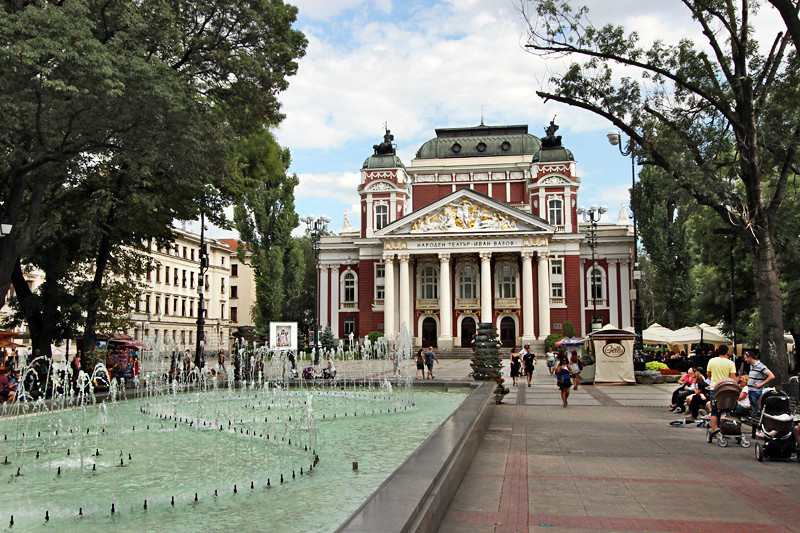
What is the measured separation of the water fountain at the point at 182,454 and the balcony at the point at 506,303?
3797 centimetres

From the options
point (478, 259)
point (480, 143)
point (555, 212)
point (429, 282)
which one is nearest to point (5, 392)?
point (478, 259)

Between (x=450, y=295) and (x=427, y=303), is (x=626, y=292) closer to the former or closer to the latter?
(x=450, y=295)

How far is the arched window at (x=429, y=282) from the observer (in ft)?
194

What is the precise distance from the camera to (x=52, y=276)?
896 inches

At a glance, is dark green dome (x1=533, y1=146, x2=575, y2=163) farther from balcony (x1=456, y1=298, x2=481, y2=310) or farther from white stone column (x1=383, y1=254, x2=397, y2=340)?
white stone column (x1=383, y1=254, x2=397, y2=340)

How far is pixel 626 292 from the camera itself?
2253 inches

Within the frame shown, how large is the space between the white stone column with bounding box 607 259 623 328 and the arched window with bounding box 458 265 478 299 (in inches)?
441

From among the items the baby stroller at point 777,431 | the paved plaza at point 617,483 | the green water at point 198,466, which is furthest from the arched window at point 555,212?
the baby stroller at point 777,431

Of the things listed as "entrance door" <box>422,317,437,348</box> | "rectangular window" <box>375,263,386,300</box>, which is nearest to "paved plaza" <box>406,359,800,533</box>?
"entrance door" <box>422,317,437,348</box>

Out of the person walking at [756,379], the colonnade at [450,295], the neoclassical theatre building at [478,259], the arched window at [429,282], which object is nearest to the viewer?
the person walking at [756,379]

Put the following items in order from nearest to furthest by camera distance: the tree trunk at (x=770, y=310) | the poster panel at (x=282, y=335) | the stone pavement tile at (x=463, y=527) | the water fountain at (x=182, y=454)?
the stone pavement tile at (x=463, y=527), the water fountain at (x=182, y=454), the tree trunk at (x=770, y=310), the poster panel at (x=282, y=335)

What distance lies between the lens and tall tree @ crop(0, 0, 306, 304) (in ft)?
49.2

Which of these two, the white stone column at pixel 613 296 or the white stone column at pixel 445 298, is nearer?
the white stone column at pixel 445 298

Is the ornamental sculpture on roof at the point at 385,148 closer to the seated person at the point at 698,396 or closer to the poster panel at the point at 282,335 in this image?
the poster panel at the point at 282,335
